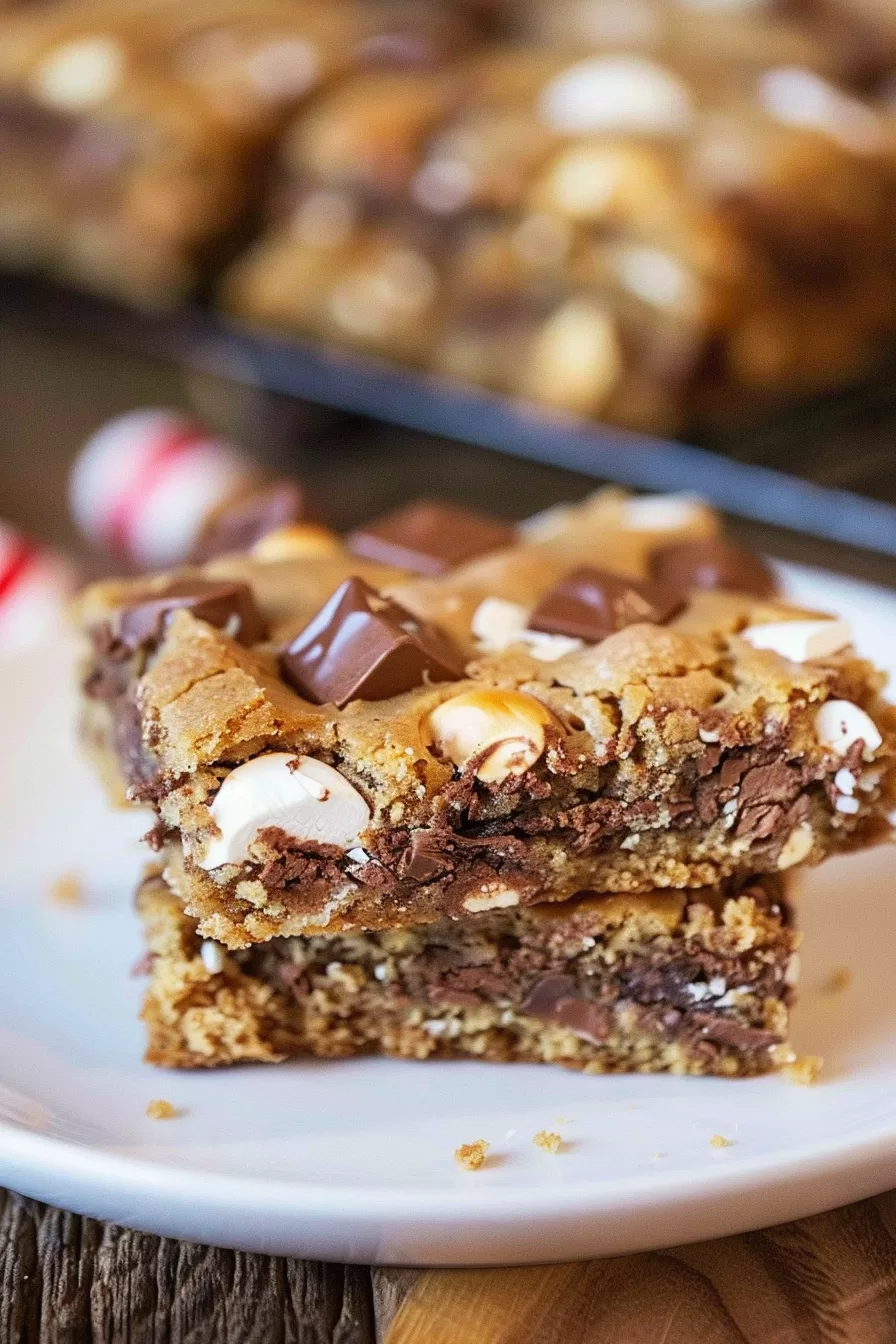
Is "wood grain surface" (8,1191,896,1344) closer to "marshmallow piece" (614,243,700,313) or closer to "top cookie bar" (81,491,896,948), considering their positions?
"top cookie bar" (81,491,896,948)

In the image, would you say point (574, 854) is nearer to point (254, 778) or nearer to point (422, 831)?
point (422, 831)

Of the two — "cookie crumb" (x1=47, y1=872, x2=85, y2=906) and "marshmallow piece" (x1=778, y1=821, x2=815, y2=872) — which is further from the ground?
"marshmallow piece" (x1=778, y1=821, x2=815, y2=872)

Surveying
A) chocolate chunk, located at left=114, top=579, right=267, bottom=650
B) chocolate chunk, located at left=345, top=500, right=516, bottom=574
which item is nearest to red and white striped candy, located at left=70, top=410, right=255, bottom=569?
chocolate chunk, located at left=345, top=500, right=516, bottom=574

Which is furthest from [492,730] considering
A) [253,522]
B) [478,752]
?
[253,522]

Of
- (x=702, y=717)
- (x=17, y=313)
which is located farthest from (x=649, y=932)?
(x=17, y=313)

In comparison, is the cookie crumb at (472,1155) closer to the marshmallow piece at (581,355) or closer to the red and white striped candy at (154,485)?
the red and white striped candy at (154,485)

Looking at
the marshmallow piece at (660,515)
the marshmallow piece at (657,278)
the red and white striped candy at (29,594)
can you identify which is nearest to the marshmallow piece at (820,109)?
the marshmallow piece at (657,278)
